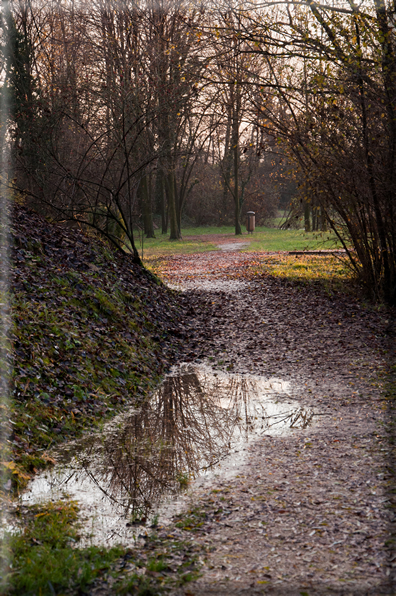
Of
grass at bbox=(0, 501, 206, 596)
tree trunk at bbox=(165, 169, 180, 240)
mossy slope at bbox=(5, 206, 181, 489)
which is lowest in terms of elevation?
grass at bbox=(0, 501, 206, 596)

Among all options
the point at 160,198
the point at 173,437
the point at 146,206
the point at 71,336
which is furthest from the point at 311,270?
the point at 160,198

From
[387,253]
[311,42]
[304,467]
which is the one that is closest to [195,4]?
[311,42]

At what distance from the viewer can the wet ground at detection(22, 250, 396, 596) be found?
3311 mm

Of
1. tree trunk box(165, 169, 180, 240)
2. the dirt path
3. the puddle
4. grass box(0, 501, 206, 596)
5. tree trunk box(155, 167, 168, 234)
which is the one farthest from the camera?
tree trunk box(155, 167, 168, 234)

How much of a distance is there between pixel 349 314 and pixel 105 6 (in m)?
17.0

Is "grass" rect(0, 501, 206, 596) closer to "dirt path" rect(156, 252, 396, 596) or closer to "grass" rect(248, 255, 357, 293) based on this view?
"dirt path" rect(156, 252, 396, 596)

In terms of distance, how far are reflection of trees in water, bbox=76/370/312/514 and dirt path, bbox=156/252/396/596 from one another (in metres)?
0.41

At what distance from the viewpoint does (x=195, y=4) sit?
1060 centimetres

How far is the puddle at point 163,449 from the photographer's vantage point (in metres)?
4.12

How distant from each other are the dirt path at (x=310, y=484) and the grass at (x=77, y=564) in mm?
179

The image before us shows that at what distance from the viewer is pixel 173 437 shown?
5586 millimetres

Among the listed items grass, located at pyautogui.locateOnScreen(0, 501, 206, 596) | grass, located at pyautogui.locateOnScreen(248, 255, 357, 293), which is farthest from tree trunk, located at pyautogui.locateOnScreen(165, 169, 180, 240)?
grass, located at pyautogui.locateOnScreen(0, 501, 206, 596)

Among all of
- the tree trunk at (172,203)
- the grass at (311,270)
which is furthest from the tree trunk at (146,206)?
the grass at (311,270)

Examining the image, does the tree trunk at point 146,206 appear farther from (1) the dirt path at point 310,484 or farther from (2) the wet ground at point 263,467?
(2) the wet ground at point 263,467
